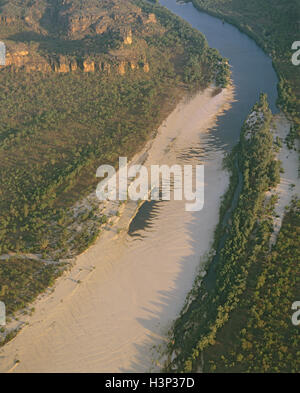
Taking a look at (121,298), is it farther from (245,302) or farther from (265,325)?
(265,325)

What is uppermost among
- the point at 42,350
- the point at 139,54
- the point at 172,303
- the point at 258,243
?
the point at 139,54

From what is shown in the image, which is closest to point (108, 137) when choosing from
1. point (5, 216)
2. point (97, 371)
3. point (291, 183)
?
point (5, 216)

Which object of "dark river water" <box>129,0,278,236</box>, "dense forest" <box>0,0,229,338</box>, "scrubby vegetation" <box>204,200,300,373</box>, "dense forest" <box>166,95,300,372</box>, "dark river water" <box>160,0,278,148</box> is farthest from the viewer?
"dark river water" <box>160,0,278,148</box>

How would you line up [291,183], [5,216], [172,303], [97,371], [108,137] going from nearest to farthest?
1. [97,371]
2. [172,303]
3. [5,216]
4. [291,183]
5. [108,137]

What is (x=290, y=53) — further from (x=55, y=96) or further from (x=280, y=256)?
(x=280, y=256)

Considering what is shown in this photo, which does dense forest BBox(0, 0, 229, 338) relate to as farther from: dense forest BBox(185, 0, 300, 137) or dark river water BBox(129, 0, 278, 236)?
dense forest BBox(185, 0, 300, 137)

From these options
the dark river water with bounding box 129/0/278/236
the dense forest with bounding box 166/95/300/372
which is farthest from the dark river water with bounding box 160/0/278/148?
the dense forest with bounding box 166/95/300/372

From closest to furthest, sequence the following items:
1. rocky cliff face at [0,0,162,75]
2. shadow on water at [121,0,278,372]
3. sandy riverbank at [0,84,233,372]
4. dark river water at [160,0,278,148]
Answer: sandy riverbank at [0,84,233,372]
shadow on water at [121,0,278,372]
dark river water at [160,0,278,148]
rocky cliff face at [0,0,162,75]
